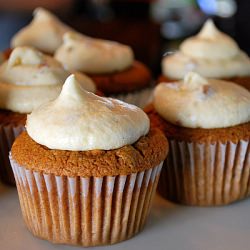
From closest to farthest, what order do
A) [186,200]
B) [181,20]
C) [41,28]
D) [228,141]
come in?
[228,141]
[186,200]
[41,28]
[181,20]

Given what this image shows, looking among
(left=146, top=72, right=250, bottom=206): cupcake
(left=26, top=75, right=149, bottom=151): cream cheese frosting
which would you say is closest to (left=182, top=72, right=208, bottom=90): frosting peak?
(left=146, top=72, right=250, bottom=206): cupcake

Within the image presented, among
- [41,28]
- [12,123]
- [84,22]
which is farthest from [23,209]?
[84,22]

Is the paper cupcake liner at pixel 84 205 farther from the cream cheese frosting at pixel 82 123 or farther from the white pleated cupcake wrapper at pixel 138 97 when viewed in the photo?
the white pleated cupcake wrapper at pixel 138 97

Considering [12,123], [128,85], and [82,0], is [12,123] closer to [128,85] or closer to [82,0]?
[128,85]

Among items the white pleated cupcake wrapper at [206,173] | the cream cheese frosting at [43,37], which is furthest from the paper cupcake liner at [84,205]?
the cream cheese frosting at [43,37]

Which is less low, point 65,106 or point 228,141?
point 65,106

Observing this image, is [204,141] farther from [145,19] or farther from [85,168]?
[145,19]

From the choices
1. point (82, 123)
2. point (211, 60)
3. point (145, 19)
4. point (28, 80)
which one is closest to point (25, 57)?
point (28, 80)

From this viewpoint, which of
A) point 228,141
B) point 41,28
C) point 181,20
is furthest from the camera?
point 181,20
